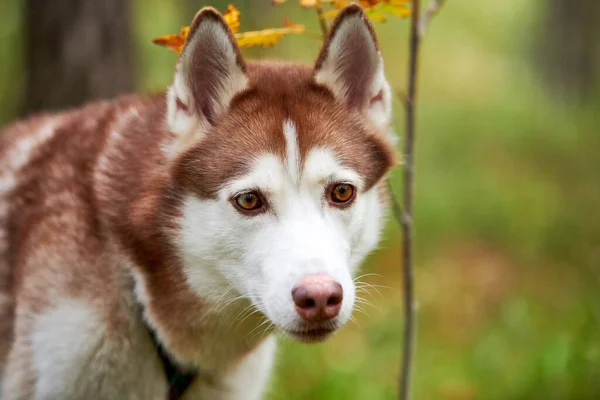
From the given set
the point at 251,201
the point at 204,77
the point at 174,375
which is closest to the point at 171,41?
the point at 204,77

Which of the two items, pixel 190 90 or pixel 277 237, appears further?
pixel 190 90

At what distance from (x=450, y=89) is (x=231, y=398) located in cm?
807

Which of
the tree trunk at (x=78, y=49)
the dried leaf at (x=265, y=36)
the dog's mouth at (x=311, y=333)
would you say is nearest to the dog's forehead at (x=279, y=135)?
the dried leaf at (x=265, y=36)

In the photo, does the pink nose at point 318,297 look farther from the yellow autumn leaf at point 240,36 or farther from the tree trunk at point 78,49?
the tree trunk at point 78,49

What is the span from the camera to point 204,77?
2.89 metres

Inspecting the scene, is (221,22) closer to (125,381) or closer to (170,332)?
(170,332)

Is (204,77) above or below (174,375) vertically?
above

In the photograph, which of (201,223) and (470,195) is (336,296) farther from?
(470,195)

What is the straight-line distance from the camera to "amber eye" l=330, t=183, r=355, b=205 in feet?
9.16

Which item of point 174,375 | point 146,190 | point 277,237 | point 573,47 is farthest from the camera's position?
point 573,47

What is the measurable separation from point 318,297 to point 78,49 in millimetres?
3625

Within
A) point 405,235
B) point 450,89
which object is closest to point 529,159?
point 450,89

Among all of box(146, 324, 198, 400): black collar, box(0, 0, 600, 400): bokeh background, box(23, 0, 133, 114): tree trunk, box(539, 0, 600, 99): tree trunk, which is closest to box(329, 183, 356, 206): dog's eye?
box(0, 0, 600, 400): bokeh background

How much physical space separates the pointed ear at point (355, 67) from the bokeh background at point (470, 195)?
91 centimetres
